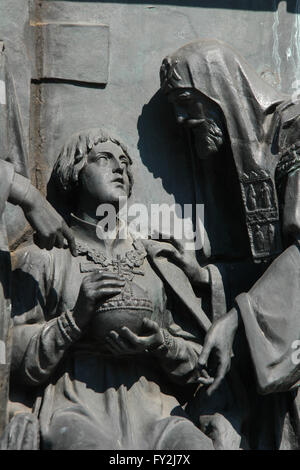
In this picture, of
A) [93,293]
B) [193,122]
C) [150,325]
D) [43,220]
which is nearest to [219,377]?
[150,325]

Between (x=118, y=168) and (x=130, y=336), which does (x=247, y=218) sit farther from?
(x=130, y=336)

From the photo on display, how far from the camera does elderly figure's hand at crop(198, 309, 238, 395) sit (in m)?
6.51

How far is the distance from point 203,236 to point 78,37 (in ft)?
3.76

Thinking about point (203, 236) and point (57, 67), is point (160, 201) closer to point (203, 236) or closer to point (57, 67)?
point (203, 236)

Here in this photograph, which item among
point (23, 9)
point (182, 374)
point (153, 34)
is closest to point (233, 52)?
point (153, 34)

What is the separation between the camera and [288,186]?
6.73 m

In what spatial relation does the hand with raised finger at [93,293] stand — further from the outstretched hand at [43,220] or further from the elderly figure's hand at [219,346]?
the elderly figure's hand at [219,346]

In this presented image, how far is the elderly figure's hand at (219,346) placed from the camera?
651 cm

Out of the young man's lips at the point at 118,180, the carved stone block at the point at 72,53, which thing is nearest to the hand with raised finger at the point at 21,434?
the young man's lips at the point at 118,180

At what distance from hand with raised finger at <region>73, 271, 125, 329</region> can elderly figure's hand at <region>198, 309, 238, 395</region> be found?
0.47 m

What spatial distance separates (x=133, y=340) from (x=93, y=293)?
27 centimetres

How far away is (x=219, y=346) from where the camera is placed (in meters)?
6.58

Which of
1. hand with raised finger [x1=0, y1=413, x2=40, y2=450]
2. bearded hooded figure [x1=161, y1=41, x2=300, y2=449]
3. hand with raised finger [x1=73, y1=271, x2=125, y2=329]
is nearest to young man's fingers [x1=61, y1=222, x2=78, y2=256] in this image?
hand with raised finger [x1=73, y1=271, x2=125, y2=329]

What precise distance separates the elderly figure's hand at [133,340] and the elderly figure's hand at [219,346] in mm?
227
